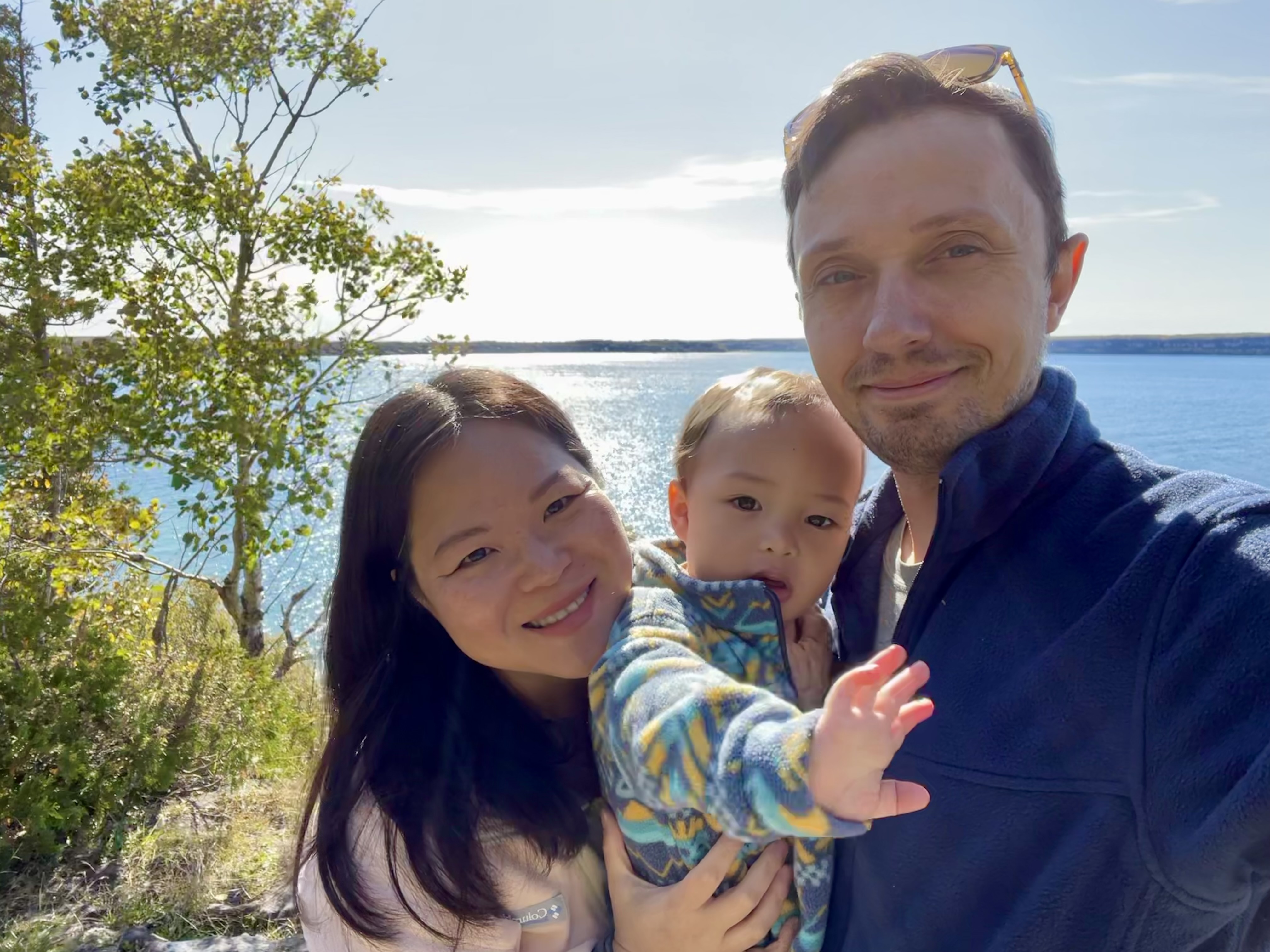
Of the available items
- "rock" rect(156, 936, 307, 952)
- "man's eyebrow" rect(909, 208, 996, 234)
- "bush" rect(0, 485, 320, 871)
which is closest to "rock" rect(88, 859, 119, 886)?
"bush" rect(0, 485, 320, 871)

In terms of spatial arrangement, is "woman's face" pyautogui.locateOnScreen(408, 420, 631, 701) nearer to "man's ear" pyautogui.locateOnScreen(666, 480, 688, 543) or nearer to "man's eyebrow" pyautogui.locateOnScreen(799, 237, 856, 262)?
"man's ear" pyautogui.locateOnScreen(666, 480, 688, 543)

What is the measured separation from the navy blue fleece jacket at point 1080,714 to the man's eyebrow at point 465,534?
952mm

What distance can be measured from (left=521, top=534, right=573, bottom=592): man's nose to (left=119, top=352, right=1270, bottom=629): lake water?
512 mm

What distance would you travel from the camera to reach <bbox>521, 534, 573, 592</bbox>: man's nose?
1.94 meters

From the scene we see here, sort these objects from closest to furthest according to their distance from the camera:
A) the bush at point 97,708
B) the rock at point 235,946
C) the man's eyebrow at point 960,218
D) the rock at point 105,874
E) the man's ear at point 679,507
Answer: the man's eyebrow at point 960,218
the man's ear at point 679,507
the rock at point 235,946
the rock at point 105,874
the bush at point 97,708

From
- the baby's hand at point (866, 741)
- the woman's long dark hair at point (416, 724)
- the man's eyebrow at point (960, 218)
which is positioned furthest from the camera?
the woman's long dark hair at point (416, 724)

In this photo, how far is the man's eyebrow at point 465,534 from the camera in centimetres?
199

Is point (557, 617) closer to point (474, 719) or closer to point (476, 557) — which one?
point (476, 557)

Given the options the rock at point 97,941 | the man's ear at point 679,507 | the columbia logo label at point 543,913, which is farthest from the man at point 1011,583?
the rock at point 97,941

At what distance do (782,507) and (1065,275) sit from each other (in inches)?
32.8

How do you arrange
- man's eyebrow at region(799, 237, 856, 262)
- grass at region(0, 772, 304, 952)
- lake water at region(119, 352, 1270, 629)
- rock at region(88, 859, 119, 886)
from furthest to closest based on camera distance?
lake water at region(119, 352, 1270, 629) < rock at region(88, 859, 119, 886) < grass at region(0, 772, 304, 952) < man's eyebrow at region(799, 237, 856, 262)

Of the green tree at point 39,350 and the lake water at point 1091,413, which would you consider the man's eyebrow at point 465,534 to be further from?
the green tree at point 39,350

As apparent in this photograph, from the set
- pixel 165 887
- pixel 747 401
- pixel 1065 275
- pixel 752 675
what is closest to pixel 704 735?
pixel 752 675

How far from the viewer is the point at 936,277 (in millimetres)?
1747
